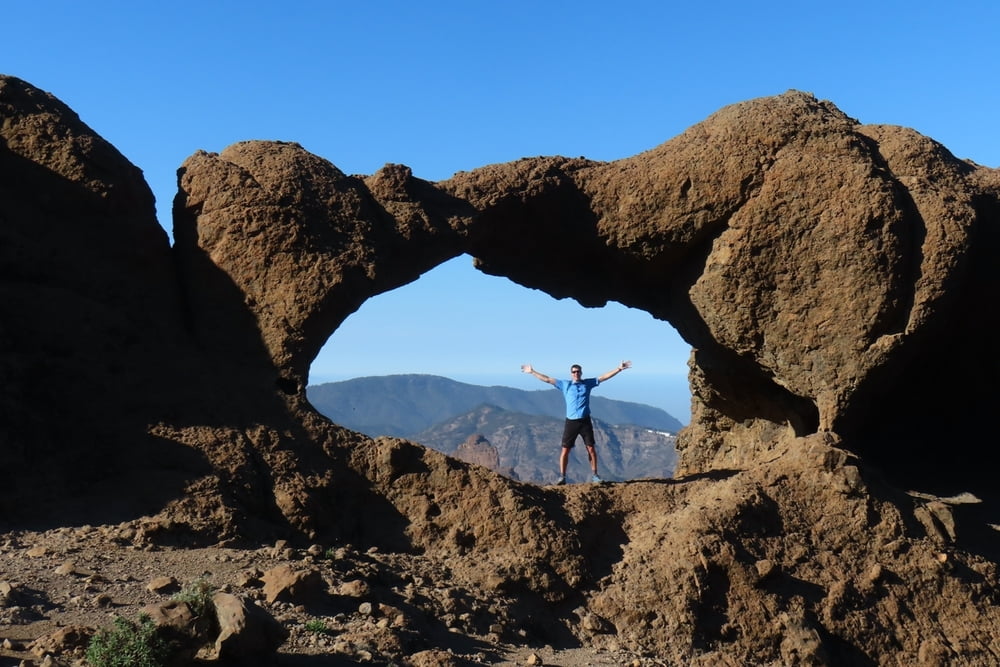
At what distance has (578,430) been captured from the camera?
34.9 ft

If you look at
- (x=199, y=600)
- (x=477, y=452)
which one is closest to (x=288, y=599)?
(x=199, y=600)

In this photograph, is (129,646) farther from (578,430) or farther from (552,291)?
(552,291)

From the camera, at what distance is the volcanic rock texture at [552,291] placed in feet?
25.0

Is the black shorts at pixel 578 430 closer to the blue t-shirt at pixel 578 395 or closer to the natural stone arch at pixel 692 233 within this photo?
the blue t-shirt at pixel 578 395

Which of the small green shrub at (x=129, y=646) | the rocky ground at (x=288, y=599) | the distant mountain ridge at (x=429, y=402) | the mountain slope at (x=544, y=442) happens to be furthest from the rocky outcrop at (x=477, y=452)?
the distant mountain ridge at (x=429, y=402)

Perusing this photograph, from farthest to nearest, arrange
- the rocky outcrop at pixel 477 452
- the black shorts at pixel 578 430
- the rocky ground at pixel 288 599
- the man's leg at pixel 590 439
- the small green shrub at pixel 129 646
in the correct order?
the rocky outcrop at pixel 477 452
the black shorts at pixel 578 430
the man's leg at pixel 590 439
the rocky ground at pixel 288 599
the small green shrub at pixel 129 646

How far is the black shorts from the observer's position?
415 inches

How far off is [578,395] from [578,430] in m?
0.37

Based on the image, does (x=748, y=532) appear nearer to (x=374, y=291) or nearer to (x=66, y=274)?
(x=374, y=291)

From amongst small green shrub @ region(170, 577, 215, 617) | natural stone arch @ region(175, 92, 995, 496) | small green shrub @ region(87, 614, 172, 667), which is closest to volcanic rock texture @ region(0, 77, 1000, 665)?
natural stone arch @ region(175, 92, 995, 496)

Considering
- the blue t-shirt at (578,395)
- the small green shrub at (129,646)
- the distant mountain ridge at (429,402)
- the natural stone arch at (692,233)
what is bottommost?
the small green shrub at (129,646)

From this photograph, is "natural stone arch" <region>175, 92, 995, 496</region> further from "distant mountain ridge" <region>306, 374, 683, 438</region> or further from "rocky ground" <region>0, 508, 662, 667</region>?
"distant mountain ridge" <region>306, 374, 683, 438</region>

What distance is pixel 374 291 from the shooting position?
907 cm

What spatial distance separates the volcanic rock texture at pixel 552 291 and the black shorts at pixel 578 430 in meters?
1.56
